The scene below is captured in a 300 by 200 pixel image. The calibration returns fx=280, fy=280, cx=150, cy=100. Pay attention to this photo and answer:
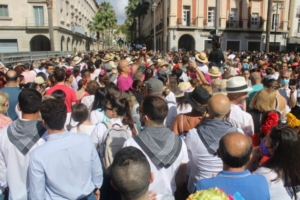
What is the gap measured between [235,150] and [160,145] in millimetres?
763

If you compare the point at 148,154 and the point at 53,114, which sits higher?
the point at 53,114

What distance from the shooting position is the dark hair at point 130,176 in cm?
182

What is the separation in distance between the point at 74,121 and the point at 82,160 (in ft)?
4.68

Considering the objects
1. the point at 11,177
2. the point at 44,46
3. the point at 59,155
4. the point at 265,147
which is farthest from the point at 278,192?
the point at 44,46

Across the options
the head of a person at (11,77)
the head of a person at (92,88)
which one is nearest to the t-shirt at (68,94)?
the head of a person at (92,88)

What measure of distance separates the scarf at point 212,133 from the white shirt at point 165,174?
0.22 m

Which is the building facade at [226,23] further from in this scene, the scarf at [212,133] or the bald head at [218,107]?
the scarf at [212,133]

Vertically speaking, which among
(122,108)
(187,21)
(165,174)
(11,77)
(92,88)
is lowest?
(165,174)

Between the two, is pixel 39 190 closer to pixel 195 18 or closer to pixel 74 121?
pixel 74 121

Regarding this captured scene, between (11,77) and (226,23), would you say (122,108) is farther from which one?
(226,23)

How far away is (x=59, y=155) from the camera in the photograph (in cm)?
243

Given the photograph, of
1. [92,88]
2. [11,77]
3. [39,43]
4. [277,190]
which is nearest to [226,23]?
[39,43]

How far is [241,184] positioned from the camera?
207cm

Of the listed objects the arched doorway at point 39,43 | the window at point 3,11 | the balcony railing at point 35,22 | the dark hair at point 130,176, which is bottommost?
the dark hair at point 130,176
